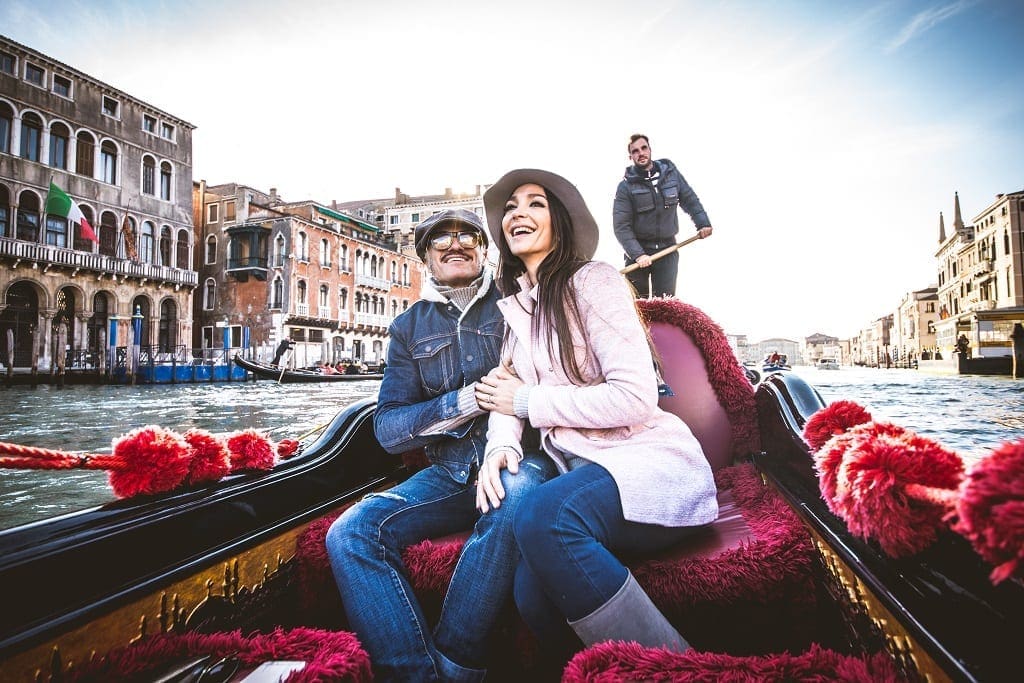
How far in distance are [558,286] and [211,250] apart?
28702 mm

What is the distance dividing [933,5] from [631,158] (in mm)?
1550

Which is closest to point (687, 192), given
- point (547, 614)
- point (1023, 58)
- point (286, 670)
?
point (1023, 58)

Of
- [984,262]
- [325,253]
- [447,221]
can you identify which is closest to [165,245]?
[325,253]

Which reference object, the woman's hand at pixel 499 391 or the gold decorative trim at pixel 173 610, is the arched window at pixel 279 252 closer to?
the gold decorative trim at pixel 173 610

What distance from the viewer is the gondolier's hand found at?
1.32m

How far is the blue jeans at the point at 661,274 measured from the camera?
11.6 ft

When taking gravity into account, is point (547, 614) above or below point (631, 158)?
below

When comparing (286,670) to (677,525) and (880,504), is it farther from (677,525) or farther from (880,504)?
(880,504)

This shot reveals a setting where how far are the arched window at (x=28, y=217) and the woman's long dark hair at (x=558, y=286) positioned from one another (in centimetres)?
2332

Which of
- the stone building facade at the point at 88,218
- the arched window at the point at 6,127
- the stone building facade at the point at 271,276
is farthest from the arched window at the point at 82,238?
the stone building facade at the point at 271,276

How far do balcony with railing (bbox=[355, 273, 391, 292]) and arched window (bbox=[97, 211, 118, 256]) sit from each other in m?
10.7

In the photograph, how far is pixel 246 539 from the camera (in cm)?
132

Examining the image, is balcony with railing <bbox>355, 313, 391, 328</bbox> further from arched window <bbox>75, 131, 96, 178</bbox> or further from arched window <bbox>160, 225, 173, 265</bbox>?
arched window <bbox>75, 131, 96, 178</bbox>

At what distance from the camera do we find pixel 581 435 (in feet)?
4.33
